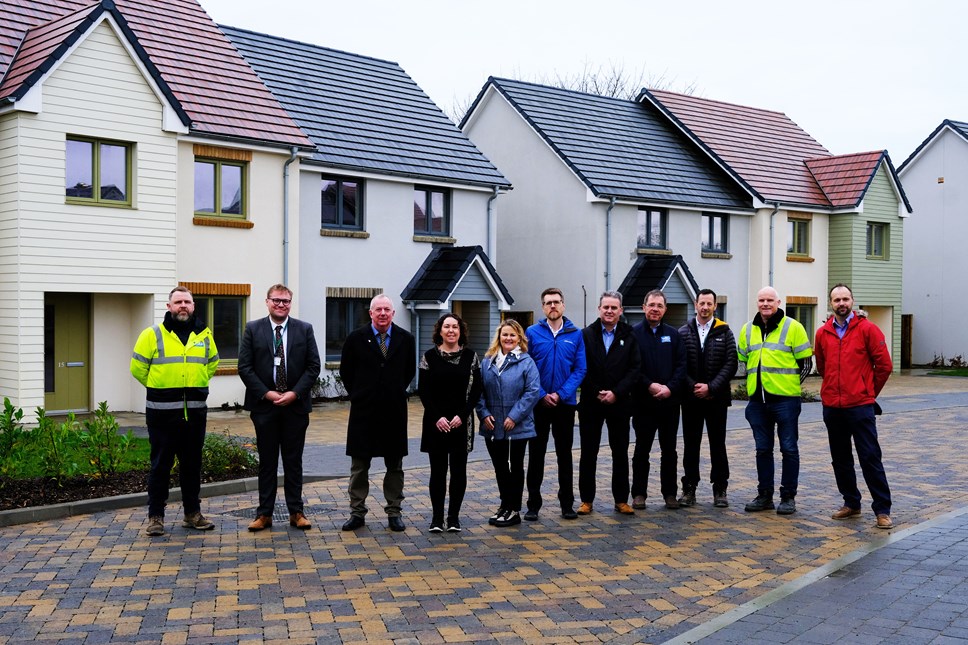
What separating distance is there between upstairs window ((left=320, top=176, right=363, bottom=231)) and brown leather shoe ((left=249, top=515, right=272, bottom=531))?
47.9 feet

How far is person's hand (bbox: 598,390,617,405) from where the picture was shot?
977cm

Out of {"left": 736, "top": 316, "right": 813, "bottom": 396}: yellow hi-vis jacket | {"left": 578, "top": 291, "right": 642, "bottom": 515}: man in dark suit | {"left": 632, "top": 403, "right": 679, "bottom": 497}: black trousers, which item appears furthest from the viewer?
{"left": 632, "top": 403, "right": 679, "bottom": 497}: black trousers

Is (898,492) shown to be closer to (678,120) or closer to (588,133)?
(588,133)

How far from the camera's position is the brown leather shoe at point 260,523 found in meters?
9.12

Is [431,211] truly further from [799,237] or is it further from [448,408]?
[448,408]

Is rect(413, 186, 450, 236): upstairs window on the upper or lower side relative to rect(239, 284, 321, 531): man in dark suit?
upper

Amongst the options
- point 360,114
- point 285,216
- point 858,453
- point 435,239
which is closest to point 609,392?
point 858,453

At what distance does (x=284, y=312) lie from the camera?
9.40 m

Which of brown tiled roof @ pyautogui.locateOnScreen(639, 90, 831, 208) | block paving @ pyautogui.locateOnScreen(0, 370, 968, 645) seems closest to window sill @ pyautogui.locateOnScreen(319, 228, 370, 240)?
block paving @ pyautogui.locateOnScreen(0, 370, 968, 645)

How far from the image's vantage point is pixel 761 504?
10.2 m

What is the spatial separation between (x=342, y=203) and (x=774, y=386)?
49.7 feet

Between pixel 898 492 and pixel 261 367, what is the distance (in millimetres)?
6683

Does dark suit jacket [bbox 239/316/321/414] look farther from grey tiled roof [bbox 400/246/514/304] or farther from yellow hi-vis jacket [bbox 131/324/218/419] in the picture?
grey tiled roof [bbox 400/246/514/304]

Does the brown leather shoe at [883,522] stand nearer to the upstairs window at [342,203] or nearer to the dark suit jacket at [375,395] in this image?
the dark suit jacket at [375,395]
